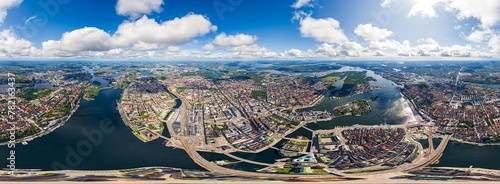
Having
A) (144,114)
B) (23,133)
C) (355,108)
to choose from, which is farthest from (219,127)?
(355,108)

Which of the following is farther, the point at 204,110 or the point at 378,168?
the point at 204,110

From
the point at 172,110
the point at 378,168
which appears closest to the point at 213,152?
the point at 378,168

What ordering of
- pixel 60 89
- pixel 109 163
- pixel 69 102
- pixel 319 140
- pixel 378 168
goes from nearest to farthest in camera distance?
pixel 378 168
pixel 109 163
pixel 319 140
pixel 69 102
pixel 60 89

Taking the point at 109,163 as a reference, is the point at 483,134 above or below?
above

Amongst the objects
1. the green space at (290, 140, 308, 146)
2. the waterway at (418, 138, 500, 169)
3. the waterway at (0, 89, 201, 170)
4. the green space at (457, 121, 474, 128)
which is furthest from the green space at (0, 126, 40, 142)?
the green space at (457, 121, 474, 128)

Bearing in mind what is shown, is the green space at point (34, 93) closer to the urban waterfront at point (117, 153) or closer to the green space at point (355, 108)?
the urban waterfront at point (117, 153)

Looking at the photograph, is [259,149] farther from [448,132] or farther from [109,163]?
[448,132]

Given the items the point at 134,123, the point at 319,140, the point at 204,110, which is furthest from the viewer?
the point at 204,110

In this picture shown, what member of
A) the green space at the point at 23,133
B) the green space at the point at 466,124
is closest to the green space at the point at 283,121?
the green space at the point at 466,124
